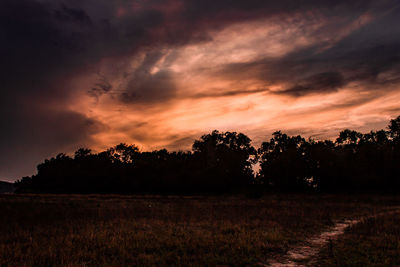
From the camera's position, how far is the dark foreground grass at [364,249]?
34.8ft

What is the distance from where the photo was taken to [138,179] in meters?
89.1

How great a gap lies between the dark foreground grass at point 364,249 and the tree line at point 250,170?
189ft

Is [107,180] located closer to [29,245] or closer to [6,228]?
[6,228]

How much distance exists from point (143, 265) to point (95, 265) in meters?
1.61

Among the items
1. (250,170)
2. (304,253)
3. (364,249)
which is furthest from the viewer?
(250,170)

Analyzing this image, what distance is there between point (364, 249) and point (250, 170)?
8560 cm

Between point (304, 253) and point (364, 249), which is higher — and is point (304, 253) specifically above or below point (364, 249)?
above

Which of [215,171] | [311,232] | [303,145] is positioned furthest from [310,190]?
[311,232]

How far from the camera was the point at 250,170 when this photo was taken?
3836 inches

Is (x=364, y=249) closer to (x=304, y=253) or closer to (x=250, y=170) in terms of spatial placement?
(x=304, y=253)

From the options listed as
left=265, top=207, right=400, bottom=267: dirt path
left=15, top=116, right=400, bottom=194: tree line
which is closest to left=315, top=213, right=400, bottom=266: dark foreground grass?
left=265, top=207, right=400, bottom=267: dirt path

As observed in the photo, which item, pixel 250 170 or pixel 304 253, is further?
pixel 250 170

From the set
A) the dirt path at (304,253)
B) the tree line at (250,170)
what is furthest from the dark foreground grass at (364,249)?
the tree line at (250,170)

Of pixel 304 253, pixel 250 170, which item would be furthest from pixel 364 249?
pixel 250 170
